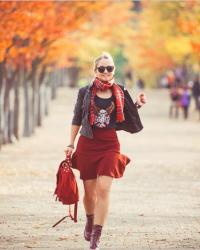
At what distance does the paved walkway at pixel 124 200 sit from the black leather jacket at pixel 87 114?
114 centimetres

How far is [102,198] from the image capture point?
10.2 m

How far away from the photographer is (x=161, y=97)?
68.8 meters

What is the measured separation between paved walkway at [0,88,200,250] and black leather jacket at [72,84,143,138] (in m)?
1.14

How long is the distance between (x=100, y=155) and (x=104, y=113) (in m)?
0.39

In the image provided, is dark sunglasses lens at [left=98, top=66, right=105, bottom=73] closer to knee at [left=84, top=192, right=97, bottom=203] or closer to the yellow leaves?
knee at [left=84, top=192, right=97, bottom=203]

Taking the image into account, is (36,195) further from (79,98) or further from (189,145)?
(189,145)

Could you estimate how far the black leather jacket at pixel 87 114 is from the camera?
33.7 ft

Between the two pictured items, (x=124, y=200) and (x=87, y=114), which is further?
(x=124, y=200)

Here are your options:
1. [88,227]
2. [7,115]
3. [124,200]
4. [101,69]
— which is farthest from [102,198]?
[7,115]

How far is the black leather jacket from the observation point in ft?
33.7

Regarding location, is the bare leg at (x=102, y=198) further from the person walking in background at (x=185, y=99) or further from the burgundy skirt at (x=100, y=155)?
the person walking in background at (x=185, y=99)

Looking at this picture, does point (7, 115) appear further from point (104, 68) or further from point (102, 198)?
point (102, 198)

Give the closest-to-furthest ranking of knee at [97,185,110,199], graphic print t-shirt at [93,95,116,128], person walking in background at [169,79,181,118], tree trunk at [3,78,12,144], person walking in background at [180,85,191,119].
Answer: knee at [97,185,110,199], graphic print t-shirt at [93,95,116,128], tree trunk at [3,78,12,144], person walking in background at [180,85,191,119], person walking in background at [169,79,181,118]

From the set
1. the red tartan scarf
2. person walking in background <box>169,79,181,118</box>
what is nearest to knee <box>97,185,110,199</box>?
the red tartan scarf
